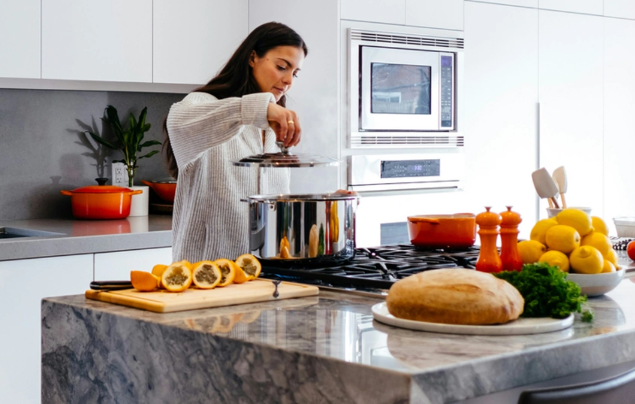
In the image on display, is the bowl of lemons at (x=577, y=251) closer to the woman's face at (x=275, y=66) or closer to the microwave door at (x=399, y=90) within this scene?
the woman's face at (x=275, y=66)

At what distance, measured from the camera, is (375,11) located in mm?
3314

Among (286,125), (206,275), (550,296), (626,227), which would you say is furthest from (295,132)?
(626,227)

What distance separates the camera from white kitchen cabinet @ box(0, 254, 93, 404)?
2.56 metres

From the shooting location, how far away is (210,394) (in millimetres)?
1236

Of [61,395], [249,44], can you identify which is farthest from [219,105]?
[61,395]

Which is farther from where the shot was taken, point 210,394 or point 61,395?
point 61,395

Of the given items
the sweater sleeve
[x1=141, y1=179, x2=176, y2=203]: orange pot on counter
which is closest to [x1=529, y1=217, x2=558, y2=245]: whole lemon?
the sweater sleeve

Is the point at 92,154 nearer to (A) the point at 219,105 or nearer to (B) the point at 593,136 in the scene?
(A) the point at 219,105

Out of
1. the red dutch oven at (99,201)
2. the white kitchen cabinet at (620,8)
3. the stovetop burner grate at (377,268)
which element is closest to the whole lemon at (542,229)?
the stovetop burner grate at (377,268)

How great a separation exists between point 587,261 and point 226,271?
68 cm

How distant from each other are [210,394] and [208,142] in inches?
37.6

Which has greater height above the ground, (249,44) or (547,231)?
(249,44)

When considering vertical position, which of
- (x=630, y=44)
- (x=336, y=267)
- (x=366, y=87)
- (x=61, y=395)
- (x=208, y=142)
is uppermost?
(x=630, y=44)

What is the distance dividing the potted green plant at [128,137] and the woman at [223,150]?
104cm
